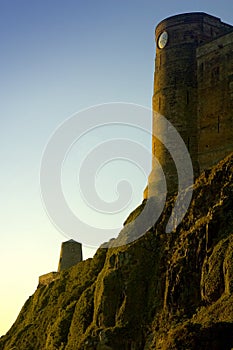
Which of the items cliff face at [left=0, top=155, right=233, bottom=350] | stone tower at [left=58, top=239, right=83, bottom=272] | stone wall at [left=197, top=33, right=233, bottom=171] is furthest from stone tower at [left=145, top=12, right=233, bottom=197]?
stone tower at [left=58, top=239, right=83, bottom=272]

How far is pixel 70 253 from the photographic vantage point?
35625 millimetres

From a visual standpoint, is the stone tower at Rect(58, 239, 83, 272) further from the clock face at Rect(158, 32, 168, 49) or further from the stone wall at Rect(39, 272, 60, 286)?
the clock face at Rect(158, 32, 168, 49)

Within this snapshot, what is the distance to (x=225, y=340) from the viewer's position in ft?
54.6

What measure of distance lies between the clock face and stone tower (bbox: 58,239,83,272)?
11865 millimetres

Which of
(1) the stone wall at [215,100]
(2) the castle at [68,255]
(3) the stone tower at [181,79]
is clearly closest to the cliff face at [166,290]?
(3) the stone tower at [181,79]

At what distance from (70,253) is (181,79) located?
38.2 ft

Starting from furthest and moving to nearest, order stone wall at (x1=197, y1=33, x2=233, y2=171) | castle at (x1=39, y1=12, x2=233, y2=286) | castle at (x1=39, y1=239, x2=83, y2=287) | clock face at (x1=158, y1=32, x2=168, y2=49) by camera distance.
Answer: castle at (x1=39, y1=239, x2=83, y2=287) < clock face at (x1=158, y1=32, x2=168, y2=49) < castle at (x1=39, y1=12, x2=233, y2=286) < stone wall at (x1=197, y1=33, x2=233, y2=171)

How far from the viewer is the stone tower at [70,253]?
35438 millimetres

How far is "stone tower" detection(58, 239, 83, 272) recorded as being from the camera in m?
35.4

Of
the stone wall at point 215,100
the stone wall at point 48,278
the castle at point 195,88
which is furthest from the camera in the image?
the stone wall at point 48,278

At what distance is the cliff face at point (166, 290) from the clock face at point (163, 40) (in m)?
10.2

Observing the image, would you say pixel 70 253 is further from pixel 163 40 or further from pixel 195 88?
pixel 163 40

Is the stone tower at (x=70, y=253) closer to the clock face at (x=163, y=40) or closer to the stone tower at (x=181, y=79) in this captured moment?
the stone tower at (x=181, y=79)

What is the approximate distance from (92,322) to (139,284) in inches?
101
